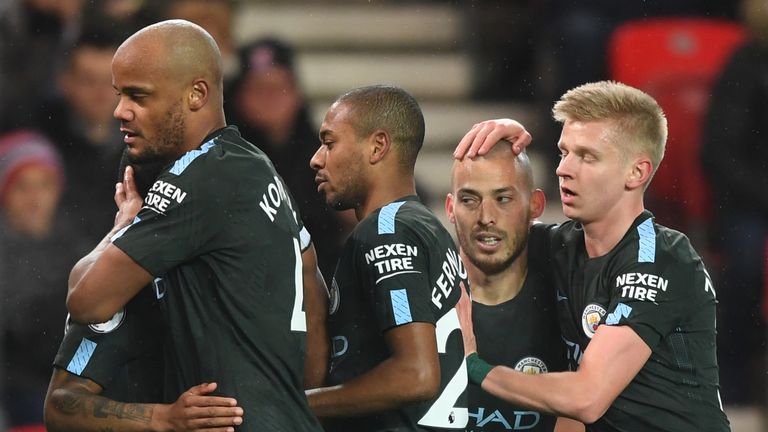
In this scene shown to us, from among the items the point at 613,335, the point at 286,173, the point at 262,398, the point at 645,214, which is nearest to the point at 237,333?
the point at 262,398

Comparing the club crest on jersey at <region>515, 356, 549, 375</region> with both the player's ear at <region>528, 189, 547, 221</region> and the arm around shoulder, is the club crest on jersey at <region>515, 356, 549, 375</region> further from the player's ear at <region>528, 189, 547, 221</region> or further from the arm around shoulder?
the player's ear at <region>528, 189, 547, 221</region>

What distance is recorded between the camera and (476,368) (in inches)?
179

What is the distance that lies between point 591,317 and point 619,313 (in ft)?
0.50

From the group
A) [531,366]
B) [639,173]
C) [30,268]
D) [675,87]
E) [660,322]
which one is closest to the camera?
[660,322]

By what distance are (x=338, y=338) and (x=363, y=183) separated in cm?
51

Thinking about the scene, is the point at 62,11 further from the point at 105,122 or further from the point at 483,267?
the point at 483,267

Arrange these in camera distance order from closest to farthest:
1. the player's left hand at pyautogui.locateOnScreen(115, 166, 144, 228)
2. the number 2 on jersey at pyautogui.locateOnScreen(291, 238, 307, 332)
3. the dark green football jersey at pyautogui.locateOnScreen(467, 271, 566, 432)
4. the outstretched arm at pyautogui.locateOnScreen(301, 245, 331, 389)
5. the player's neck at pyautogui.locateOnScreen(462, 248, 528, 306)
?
1. the number 2 on jersey at pyautogui.locateOnScreen(291, 238, 307, 332)
2. the player's left hand at pyautogui.locateOnScreen(115, 166, 144, 228)
3. the outstretched arm at pyautogui.locateOnScreen(301, 245, 331, 389)
4. the dark green football jersey at pyautogui.locateOnScreen(467, 271, 566, 432)
5. the player's neck at pyautogui.locateOnScreen(462, 248, 528, 306)

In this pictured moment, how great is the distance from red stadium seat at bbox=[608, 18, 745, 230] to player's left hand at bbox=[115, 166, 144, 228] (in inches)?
187

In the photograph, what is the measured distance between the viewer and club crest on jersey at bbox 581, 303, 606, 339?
4559 mm

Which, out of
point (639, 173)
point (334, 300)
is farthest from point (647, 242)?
point (334, 300)

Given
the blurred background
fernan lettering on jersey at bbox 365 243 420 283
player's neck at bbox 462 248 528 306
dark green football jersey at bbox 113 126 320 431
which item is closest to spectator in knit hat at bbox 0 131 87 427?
the blurred background

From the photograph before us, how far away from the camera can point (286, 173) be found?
7426 millimetres

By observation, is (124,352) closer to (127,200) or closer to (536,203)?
(127,200)

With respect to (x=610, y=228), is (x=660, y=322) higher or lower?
lower
